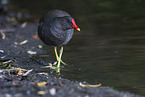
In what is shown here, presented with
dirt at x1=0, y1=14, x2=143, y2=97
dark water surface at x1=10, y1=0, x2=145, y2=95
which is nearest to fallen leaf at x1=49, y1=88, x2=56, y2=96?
dirt at x1=0, y1=14, x2=143, y2=97

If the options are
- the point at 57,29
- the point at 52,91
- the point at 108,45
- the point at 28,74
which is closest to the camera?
the point at 52,91

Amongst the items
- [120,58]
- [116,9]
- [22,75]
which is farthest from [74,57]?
[116,9]

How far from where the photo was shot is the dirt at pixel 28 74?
373 cm

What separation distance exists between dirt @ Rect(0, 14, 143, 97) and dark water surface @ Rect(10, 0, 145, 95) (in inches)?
20.1

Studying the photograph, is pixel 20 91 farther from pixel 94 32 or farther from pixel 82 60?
pixel 94 32

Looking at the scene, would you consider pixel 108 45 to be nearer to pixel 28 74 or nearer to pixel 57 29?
pixel 57 29

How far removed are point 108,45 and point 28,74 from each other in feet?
8.70

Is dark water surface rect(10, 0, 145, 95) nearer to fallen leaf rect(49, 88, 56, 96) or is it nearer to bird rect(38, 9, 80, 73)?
bird rect(38, 9, 80, 73)

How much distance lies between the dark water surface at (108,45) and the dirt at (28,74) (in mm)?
511

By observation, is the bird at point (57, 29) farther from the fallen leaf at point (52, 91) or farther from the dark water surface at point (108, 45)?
the fallen leaf at point (52, 91)

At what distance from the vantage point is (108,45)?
716 centimetres

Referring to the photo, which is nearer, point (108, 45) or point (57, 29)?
point (57, 29)

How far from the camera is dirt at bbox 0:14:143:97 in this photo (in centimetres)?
373

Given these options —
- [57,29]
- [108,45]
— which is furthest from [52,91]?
[108,45]
